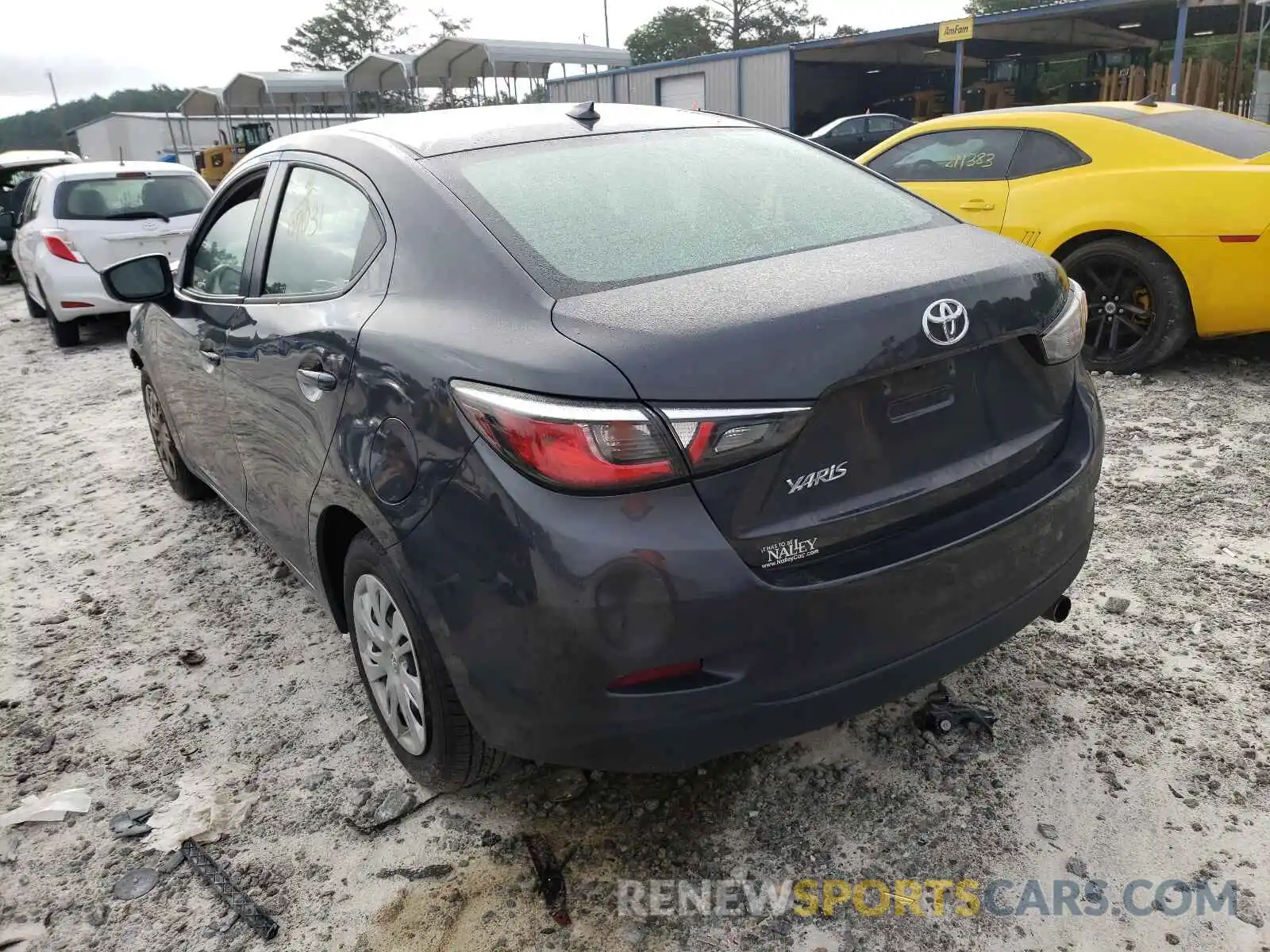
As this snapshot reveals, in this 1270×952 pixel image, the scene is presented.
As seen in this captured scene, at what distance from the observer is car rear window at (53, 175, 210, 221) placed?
355 inches

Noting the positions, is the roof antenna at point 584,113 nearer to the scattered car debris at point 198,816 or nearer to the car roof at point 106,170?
the scattered car debris at point 198,816

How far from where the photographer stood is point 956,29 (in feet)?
72.6

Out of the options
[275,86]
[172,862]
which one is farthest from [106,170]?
[275,86]

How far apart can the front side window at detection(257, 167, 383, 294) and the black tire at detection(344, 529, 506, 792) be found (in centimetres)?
73

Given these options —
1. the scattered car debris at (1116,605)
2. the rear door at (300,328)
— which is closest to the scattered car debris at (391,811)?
the rear door at (300,328)

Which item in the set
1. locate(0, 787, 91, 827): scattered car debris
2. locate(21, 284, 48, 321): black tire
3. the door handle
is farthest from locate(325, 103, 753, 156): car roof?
locate(21, 284, 48, 321): black tire

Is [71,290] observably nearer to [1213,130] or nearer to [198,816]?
[198,816]

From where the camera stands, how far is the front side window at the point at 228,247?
318 centimetres

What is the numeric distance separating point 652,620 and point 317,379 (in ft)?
3.85

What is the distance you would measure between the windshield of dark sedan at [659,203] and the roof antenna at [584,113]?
0.16m

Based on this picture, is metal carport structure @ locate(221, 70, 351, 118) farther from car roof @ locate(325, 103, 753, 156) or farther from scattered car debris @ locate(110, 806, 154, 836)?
scattered car debris @ locate(110, 806, 154, 836)

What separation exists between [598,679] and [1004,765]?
1225 mm

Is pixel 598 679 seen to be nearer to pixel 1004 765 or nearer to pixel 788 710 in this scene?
pixel 788 710

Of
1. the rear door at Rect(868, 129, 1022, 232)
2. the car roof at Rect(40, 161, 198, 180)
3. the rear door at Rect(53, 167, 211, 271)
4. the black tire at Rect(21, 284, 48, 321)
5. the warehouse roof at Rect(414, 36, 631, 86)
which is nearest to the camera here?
the rear door at Rect(868, 129, 1022, 232)
